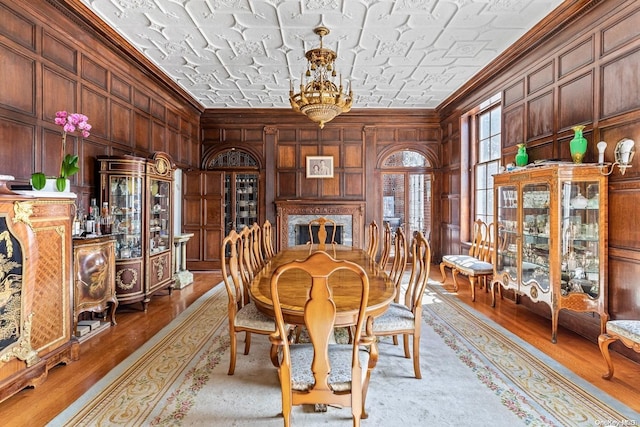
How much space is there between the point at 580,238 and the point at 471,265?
1626 millimetres

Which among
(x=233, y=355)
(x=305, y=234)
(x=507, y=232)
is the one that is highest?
(x=507, y=232)

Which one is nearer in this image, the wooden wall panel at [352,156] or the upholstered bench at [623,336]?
the upholstered bench at [623,336]

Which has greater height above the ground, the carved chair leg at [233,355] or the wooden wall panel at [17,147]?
the wooden wall panel at [17,147]

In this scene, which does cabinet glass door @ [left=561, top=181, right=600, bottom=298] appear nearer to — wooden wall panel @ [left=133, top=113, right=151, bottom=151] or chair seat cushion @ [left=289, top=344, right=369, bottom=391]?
chair seat cushion @ [left=289, top=344, right=369, bottom=391]

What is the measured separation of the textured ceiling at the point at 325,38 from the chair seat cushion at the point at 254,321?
2850 mm

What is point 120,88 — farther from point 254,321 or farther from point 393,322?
point 393,322

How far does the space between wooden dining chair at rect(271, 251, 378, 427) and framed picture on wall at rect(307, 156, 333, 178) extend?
544 centimetres

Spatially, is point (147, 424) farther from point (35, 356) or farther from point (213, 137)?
point (213, 137)

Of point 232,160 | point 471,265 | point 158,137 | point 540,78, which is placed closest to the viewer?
point 540,78

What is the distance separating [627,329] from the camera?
2.35 meters

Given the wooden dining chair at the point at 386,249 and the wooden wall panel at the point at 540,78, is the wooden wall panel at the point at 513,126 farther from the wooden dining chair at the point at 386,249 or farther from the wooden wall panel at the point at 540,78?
the wooden dining chair at the point at 386,249

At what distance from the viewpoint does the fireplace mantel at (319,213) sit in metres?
6.99

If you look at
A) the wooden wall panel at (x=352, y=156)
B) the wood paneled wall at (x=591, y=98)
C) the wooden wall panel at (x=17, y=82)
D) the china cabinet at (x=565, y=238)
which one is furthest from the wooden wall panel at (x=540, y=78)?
the wooden wall panel at (x=17, y=82)

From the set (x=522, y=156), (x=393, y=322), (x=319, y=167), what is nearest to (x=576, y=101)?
(x=522, y=156)
